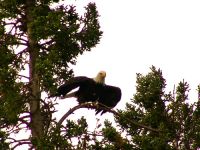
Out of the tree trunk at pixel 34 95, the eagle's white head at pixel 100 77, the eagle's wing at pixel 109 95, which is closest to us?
the tree trunk at pixel 34 95

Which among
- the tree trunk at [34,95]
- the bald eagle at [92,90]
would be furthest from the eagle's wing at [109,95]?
the tree trunk at [34,95]

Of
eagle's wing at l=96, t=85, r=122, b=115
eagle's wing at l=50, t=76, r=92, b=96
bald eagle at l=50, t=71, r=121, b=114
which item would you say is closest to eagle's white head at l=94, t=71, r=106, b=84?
bald eagle at l=50, t=71, r=121, b=114

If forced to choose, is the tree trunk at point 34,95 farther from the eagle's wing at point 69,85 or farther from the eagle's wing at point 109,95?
the eagle's wing at point 109,95

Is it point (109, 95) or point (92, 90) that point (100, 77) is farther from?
point (92, 90)

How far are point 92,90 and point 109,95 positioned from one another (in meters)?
0.75

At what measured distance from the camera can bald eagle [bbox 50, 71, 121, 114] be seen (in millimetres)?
14016

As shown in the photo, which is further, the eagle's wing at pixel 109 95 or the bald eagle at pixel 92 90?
the eagle's wing at pixel 109 95

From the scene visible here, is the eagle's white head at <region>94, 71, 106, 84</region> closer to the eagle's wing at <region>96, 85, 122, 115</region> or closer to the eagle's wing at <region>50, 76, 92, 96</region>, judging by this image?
the eagle's wing at <region>96, 85, 122, 115</region>

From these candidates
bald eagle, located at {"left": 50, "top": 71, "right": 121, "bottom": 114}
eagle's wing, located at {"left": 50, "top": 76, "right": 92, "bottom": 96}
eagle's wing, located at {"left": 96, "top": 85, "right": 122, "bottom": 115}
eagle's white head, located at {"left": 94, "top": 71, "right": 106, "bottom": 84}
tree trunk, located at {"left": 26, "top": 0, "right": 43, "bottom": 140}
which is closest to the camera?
tree trunk, located at {"left": 26, "top": 0, "right": 43, "bottom": 140}

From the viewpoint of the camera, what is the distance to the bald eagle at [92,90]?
46.0 feet

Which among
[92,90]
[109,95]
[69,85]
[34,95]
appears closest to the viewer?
[34,95]

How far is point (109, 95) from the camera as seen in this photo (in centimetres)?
1582

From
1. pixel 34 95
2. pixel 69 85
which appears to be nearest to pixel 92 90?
pixel 69 85

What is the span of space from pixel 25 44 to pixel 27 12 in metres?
0.81
